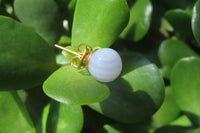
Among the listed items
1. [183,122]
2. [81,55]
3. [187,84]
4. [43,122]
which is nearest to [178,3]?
[187,84]

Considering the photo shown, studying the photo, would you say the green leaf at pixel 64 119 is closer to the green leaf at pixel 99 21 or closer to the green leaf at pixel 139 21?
the green leaf at pixel 99 21

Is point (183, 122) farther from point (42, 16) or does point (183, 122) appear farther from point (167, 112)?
point (42, 16)

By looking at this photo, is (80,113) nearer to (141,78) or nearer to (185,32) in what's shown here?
(141,78)

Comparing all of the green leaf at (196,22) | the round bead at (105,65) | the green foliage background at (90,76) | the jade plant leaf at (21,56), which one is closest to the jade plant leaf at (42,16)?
the green foliage background at (90,76)

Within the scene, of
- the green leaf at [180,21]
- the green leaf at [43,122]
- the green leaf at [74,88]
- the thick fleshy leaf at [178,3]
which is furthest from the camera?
the thick fleshy leaf at [178,3]

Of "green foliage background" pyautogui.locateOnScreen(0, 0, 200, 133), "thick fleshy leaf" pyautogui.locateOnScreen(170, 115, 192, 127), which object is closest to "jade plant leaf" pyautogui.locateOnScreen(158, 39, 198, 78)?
"green foliage background" pyautogui.locateOnScreen(0, 0, 200, 133)

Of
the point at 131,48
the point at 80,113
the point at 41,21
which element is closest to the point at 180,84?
the point at 131,48
